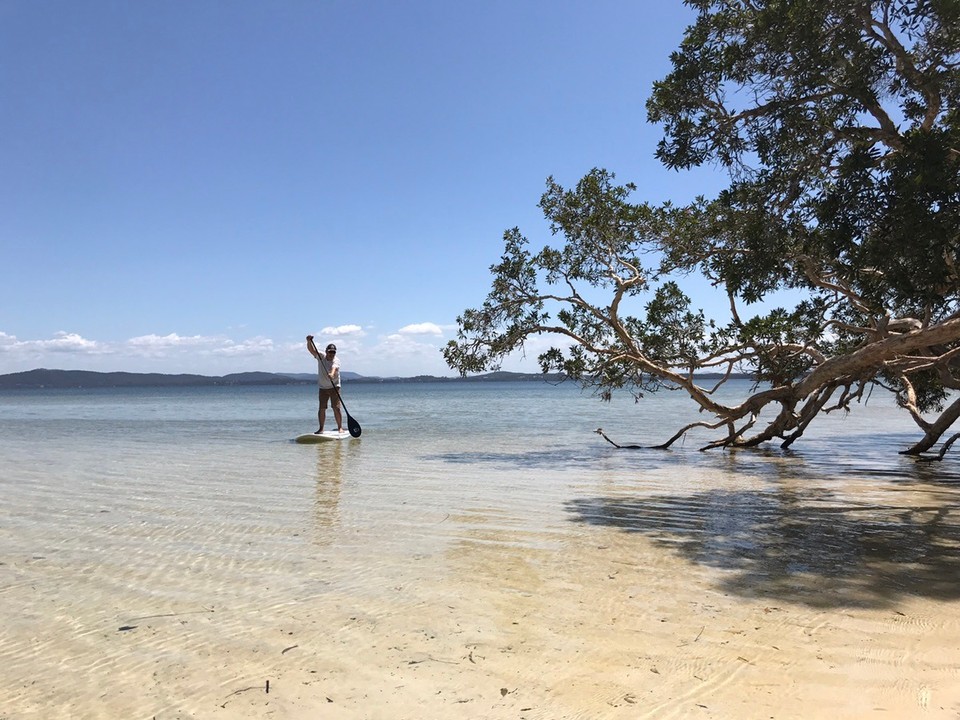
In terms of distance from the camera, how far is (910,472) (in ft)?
36.4

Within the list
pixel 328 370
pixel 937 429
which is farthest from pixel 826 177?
pixel 328 370

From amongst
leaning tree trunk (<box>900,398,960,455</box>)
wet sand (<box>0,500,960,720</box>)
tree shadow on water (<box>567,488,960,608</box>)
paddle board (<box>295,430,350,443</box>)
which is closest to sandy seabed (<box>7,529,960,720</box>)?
wet sand (<box>0,500,960,720</box>)

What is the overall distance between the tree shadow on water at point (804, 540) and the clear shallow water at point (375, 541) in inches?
1.1

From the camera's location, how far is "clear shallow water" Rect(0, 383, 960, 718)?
12.7 feet

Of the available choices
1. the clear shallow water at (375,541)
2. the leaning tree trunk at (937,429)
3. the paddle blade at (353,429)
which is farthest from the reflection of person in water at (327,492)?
the leaning tree trunk at (937,429)

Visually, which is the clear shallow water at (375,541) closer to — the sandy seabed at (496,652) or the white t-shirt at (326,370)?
the sandy seabed at (496,652)

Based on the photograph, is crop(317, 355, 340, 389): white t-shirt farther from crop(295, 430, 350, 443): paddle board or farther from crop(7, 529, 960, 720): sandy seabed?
crop(7, 529, 960, 720): sandy seabed

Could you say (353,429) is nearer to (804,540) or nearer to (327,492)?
(327,492)

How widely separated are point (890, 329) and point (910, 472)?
8.37 ft

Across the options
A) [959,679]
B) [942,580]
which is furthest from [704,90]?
[959,679]

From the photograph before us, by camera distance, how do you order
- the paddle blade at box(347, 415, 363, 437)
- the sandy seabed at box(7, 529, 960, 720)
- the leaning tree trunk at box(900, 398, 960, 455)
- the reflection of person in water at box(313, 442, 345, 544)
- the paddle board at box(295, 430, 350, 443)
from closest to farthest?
1. the sandy seabed at box(7, 529, 960, 720)
2. the reflection of person in water at box(313, 442, 345, 544)
3. the leaning tree trunk at box(900, 398, 960, 455)
4. the paddle board at box(295, 430, 350, 443)
5. the paddle blade at box(347, 415, 363, 437)

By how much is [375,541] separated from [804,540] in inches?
156

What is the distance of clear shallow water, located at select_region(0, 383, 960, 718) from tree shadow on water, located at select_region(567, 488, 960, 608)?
1.1 inches

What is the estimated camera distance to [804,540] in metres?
6.06
